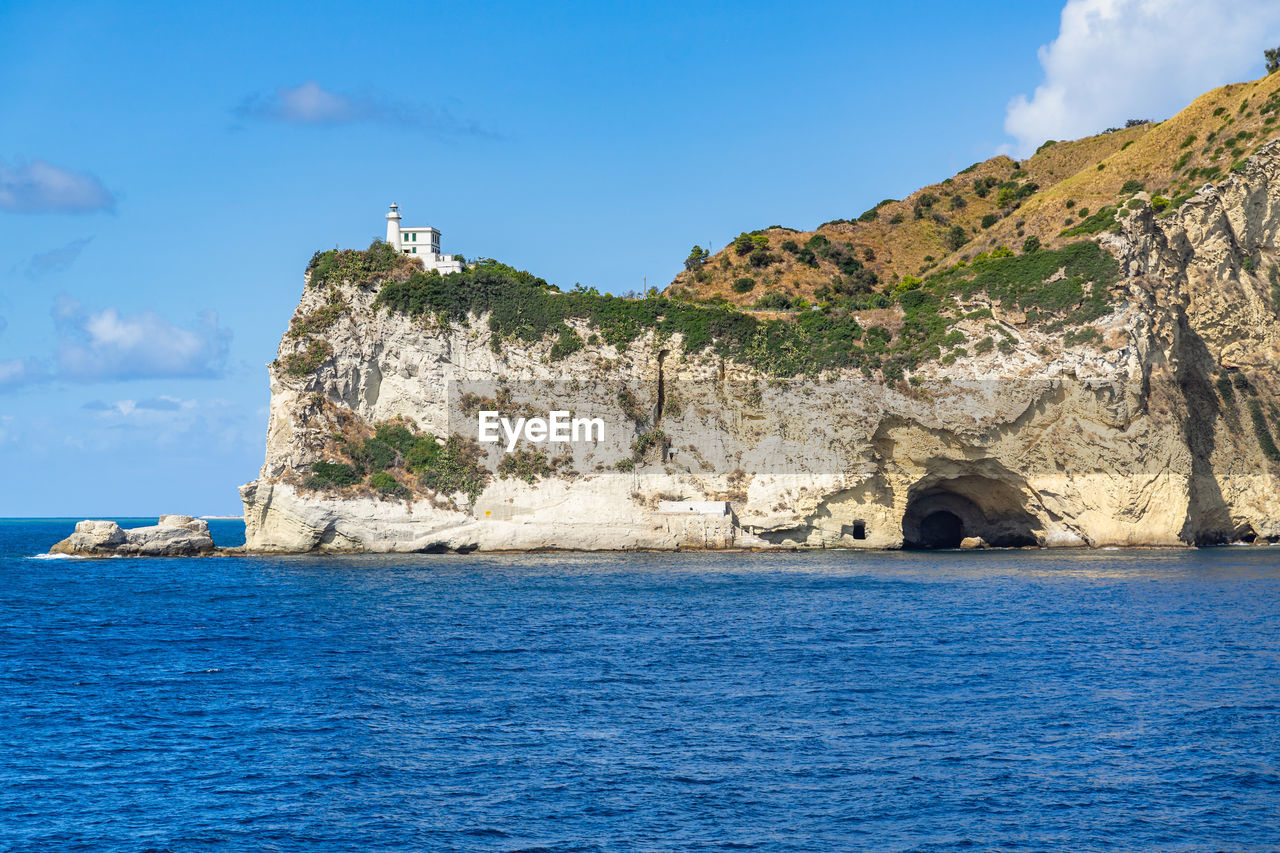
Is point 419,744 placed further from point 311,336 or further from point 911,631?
point 311,336

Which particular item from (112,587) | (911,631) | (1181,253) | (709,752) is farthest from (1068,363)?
(112,587)

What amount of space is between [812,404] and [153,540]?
38105mm

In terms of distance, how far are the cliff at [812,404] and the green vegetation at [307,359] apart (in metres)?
0.16

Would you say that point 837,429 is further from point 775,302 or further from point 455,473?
point 775,302

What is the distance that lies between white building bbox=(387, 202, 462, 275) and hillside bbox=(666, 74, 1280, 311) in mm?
18021

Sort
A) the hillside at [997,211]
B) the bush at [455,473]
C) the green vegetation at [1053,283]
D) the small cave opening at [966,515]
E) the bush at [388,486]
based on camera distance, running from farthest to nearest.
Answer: the hillside at [997,211] < the small cave opening at [966,515] < the green vegetation at [1053,283] < the bush at [455,473] < the bush at [388,486]

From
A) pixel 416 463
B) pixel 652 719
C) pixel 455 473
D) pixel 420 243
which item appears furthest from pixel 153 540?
pixel 652 719

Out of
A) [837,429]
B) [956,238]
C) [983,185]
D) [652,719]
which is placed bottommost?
[652,719]

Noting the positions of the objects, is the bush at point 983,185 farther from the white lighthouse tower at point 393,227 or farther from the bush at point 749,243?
the white lighthouse tower at point 393,227

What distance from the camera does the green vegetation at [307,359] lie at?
58.7 meters

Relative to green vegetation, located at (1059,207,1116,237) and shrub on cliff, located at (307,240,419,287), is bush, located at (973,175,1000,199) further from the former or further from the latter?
shrub on cliff, located at (307,240,419,287)

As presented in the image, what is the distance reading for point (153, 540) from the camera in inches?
2347

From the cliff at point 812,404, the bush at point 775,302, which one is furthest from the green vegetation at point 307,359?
the bush at point 775,302

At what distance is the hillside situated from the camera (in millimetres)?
68000
